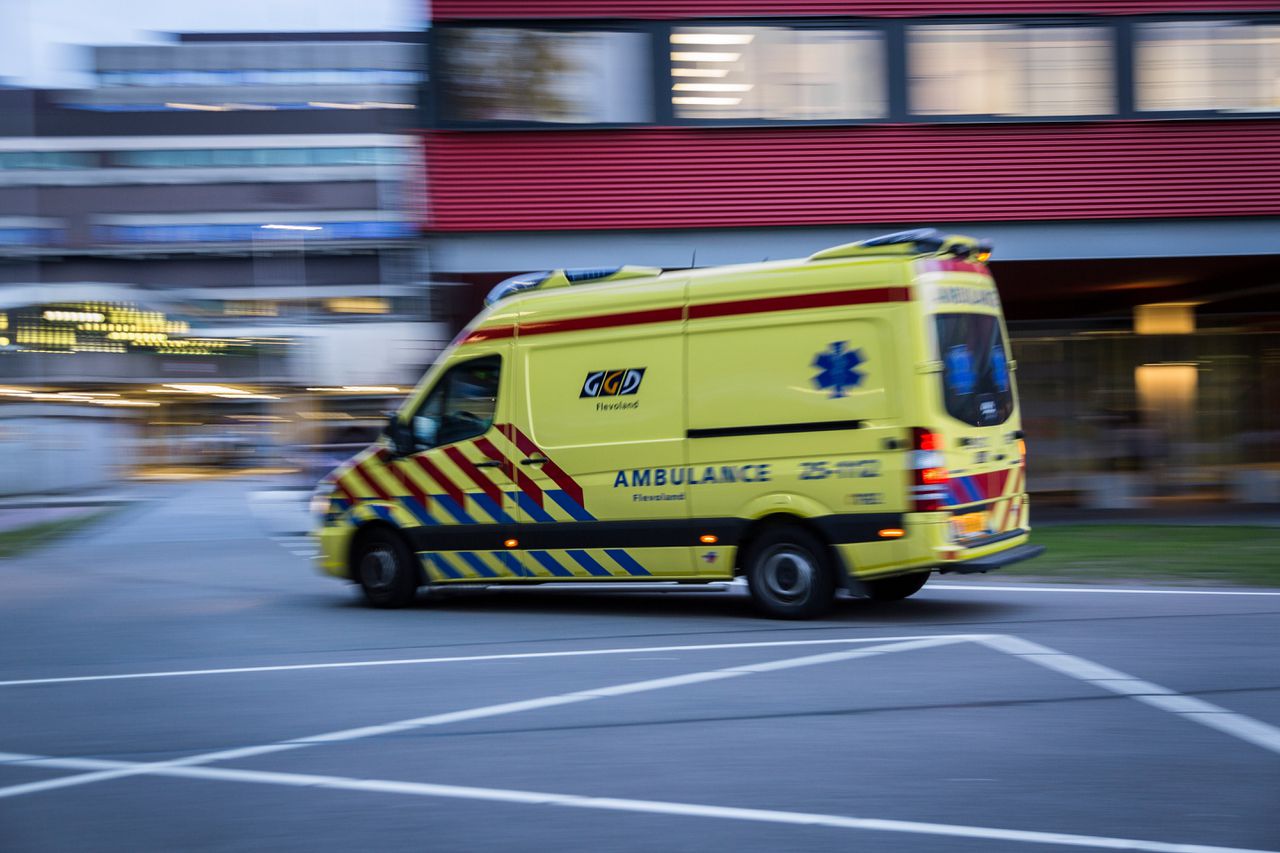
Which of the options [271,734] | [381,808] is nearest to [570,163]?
[271,734]

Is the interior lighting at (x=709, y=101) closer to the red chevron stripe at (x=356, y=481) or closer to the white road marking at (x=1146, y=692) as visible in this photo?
the red chevron stripe at (x=356, y=481)

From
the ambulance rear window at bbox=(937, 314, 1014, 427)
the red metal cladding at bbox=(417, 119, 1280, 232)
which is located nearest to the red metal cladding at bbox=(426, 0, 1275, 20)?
the red metal cladding at bbox=(417, 119, 1280, 232)

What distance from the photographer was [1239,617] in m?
8.56

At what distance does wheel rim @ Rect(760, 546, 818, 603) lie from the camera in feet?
28.7

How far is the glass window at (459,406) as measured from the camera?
10.1 meters

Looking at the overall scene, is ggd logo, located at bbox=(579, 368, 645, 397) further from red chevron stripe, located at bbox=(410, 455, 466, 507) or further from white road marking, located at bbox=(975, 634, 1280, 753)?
white road marking, located at bbox=(975, 634, 1280, 753)

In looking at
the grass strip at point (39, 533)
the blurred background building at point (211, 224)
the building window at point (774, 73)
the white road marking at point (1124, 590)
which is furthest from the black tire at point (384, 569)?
the blurred background building at point (211, 224)

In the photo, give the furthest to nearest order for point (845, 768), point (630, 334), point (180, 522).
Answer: point (180, 522) → point (630, 334) → point (845, 768)

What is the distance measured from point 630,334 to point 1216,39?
10213 millimetres

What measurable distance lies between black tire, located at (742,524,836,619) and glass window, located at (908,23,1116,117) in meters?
8.62

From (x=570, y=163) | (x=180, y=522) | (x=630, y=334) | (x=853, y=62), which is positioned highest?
(x=853, y=62)

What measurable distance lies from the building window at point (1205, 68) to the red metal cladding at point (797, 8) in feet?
0.82

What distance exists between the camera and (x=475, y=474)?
1005 cm

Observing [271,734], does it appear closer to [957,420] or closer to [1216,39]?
[957,420]
